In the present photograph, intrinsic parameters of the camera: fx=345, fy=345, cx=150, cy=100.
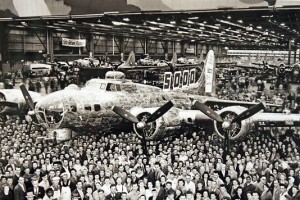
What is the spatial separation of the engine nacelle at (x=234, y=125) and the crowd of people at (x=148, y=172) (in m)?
0.40

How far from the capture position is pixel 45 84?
24.1m

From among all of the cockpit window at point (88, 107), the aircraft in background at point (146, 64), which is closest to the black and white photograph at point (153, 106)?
the cockpit window at point (88, 107)

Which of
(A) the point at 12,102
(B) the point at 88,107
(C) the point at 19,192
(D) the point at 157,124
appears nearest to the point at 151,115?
(D) the point at 157,124

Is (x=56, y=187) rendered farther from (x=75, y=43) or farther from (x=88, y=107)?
(x=75, y=43)

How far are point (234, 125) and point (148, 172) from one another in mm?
5082

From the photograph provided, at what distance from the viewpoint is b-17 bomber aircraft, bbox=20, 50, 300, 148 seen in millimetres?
13172

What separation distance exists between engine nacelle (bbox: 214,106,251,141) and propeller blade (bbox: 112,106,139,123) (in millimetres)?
3247

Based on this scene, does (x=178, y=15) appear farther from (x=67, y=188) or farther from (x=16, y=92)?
(x=67, y=188)

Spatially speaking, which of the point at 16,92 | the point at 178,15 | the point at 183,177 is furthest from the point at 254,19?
the point at 16,92

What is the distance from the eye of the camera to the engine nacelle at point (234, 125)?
13328 mm

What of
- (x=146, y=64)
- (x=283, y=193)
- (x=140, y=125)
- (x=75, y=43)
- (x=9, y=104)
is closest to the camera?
(x=283, y=193)

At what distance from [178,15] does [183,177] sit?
30.5 feet
